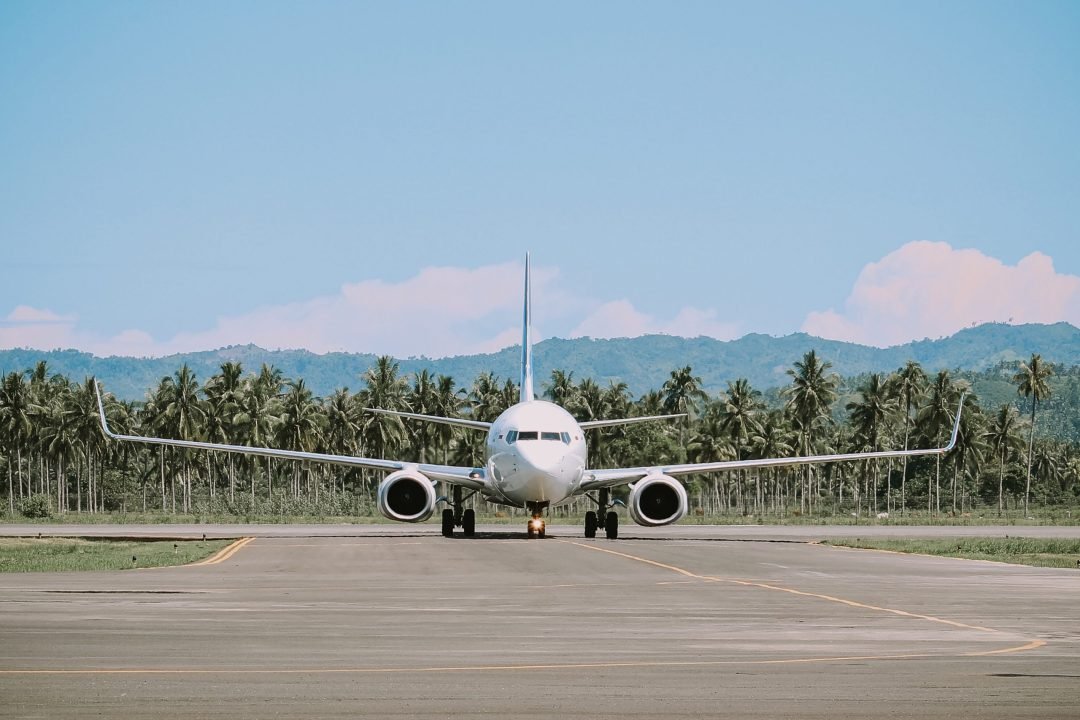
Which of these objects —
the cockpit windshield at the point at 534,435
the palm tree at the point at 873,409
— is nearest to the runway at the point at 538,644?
the cockpit windshield at the point at 534,435

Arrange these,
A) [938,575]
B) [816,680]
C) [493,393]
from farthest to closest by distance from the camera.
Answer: [493,393] < [938,575] < [816,680]

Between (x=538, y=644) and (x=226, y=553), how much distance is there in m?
21.2

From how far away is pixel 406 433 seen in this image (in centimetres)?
13362

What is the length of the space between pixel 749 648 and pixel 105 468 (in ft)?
508

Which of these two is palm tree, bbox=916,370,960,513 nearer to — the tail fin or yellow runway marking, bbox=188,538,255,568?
the tail fin

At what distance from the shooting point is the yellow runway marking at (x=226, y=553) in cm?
2963

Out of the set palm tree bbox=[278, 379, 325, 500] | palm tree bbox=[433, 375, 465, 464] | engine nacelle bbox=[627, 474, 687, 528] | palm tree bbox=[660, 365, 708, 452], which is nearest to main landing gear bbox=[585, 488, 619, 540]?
engine nacelle bbox=[627, 474, 687, 528]

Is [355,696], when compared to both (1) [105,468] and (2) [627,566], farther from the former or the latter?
(1) [105,468]

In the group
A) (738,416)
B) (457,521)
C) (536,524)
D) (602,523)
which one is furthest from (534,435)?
(738,416)

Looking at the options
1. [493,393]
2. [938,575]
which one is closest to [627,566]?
[938,575]

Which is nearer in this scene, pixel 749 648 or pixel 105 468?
pixel 749 648

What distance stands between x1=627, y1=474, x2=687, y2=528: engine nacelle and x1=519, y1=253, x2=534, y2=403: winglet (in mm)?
4765

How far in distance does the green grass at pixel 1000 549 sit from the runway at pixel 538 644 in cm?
735

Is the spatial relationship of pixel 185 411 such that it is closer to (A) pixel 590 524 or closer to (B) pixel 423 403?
(B) pixel 423 403
